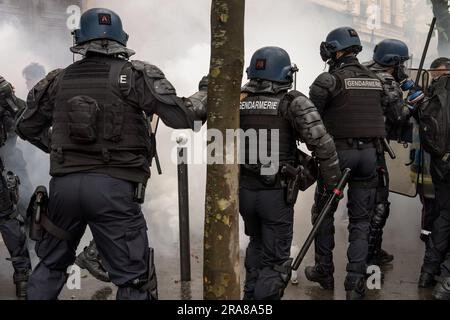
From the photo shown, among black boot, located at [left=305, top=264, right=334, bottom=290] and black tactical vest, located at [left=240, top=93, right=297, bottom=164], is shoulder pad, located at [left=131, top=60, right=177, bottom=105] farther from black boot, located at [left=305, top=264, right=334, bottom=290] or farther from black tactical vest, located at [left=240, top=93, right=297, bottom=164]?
black boot, located at [left=305, top=264, right=334, bottom=290]

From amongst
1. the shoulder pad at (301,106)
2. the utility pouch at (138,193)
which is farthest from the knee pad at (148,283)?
the shoulder pad at (301,106)

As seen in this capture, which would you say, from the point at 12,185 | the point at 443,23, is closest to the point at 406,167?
the point at 12,185

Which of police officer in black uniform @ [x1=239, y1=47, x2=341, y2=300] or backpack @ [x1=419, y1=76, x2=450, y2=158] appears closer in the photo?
police officer in black uniform @ [x1=239, y1=47, x2=341, y2=300]

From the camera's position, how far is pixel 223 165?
3.66m

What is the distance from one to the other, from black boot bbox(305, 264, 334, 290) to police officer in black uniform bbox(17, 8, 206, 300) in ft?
6.39

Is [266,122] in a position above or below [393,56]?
below

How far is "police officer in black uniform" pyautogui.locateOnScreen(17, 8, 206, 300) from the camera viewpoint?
3.96 metres

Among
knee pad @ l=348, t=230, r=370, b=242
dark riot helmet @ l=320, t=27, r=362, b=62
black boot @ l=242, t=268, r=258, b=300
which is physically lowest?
black boot @ l=242, t=268, r=258, b=300

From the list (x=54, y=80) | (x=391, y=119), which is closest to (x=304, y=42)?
(x=391, y=119)

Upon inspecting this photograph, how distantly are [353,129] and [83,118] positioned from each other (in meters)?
2.33

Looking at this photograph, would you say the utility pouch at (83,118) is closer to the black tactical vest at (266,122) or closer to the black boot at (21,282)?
the black tactical vest at (266,122)

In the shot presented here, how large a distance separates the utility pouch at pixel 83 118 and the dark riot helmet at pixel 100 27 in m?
0.43

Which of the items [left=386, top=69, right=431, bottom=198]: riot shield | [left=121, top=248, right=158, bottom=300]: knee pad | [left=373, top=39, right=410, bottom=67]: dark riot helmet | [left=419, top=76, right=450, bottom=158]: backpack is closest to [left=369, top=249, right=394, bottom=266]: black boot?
[left=386, top=69, right=431, bottom=198]: riot shield

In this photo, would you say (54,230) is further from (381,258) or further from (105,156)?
(381,258)
